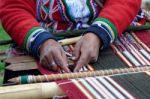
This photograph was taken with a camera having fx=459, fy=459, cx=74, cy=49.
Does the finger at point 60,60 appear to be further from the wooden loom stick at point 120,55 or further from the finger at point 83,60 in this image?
the wooden loom stick at point 120,55

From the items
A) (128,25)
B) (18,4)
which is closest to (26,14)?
(18,4)

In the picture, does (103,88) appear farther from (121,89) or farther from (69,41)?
(69,41)

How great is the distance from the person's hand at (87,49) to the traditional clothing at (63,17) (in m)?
0.04

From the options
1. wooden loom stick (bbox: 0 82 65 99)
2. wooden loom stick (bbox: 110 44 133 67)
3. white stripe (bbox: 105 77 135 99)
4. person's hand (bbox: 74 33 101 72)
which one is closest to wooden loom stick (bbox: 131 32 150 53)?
wooden loom stick (bbox: 110 44 133 67)

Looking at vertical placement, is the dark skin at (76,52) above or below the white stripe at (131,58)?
above

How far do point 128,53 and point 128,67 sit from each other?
0.47 ft

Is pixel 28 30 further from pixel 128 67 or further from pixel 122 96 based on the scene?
pixel 122 96

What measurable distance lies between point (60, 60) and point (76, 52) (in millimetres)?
102

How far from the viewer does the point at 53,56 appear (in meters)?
1.83

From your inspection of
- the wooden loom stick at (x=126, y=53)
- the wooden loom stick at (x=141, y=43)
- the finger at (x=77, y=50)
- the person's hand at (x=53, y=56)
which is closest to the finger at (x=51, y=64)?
the person's hand at (x=53, y=56)

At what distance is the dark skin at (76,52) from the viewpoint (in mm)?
1816

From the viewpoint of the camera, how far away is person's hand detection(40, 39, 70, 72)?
181cm

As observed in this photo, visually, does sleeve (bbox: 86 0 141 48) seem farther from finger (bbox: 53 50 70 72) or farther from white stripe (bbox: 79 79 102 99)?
white stripe (bbox: 79 79 102 99)

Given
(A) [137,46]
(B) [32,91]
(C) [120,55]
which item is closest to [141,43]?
(A) [137,46]
